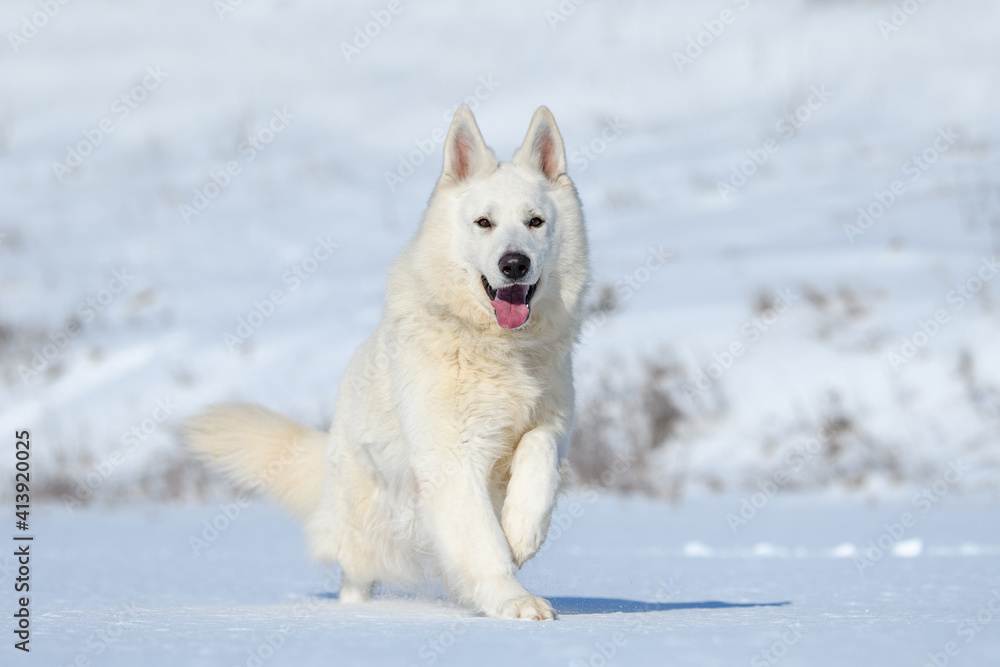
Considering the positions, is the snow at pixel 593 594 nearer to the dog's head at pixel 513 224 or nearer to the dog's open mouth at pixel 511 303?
the dog's open mouth at pixel 511 303

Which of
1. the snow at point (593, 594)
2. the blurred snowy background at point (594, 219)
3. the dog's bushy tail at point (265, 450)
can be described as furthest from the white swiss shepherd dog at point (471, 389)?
the blurred snowy background at point (594, 219)

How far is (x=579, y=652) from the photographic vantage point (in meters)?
2.45

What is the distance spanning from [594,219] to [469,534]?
12227 mm

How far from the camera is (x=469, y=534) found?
349 centimetres

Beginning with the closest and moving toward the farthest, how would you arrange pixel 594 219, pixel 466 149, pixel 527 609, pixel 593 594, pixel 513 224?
pixel 527 609, pixel 513 224, pixel 466 149, pixel 593 594, pixel 594 219

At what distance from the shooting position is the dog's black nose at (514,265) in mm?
3586

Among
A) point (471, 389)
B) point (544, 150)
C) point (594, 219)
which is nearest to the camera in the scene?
point (471, 389)

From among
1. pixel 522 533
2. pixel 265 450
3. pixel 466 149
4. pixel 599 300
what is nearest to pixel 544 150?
pixel 466 149

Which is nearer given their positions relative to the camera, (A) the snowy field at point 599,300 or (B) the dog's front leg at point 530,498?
(B) the dog's front leg at point 530,498

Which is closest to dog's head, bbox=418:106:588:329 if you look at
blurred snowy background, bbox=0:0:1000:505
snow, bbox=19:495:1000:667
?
snow, bbox=19:495:1000:667

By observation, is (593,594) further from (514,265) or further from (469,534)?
(514,265)

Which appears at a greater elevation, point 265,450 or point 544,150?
point 544,150

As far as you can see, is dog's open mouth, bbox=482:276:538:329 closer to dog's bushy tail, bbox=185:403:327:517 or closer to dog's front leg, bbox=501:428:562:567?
dog's front leg, bbox=501:428:562:567

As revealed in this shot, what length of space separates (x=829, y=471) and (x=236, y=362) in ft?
20.0
